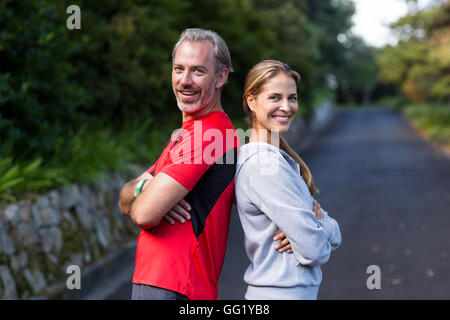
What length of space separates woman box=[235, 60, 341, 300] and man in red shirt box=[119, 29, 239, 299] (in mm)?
113

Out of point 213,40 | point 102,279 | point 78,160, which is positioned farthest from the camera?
point 78,160

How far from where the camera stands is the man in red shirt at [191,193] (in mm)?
2230

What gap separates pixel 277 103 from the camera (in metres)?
2.36

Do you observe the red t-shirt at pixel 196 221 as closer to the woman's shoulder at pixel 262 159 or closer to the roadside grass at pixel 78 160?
the woman's shoulder at pixel 262 159

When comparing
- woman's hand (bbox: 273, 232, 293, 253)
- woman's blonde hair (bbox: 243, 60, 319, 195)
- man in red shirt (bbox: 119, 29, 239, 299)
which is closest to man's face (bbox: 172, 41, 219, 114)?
man in red shirt (bbox: 119, 29, 239, 299)

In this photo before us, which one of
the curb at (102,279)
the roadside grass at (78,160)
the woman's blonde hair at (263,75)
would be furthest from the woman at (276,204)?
the roadside grass at (78,160)

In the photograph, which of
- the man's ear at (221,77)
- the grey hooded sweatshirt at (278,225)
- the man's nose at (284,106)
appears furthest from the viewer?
the man's ear at (221,77)

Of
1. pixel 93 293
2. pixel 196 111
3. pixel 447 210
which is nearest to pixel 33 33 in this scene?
pixel 93 293

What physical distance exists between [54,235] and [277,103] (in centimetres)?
412

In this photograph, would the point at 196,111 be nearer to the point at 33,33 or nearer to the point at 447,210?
the point at 33,33

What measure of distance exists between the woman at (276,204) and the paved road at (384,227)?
11.5 ft

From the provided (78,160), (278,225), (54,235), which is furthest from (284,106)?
(78,160)

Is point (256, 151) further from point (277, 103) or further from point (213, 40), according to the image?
point (213, 40)

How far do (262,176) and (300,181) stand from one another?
171mm
